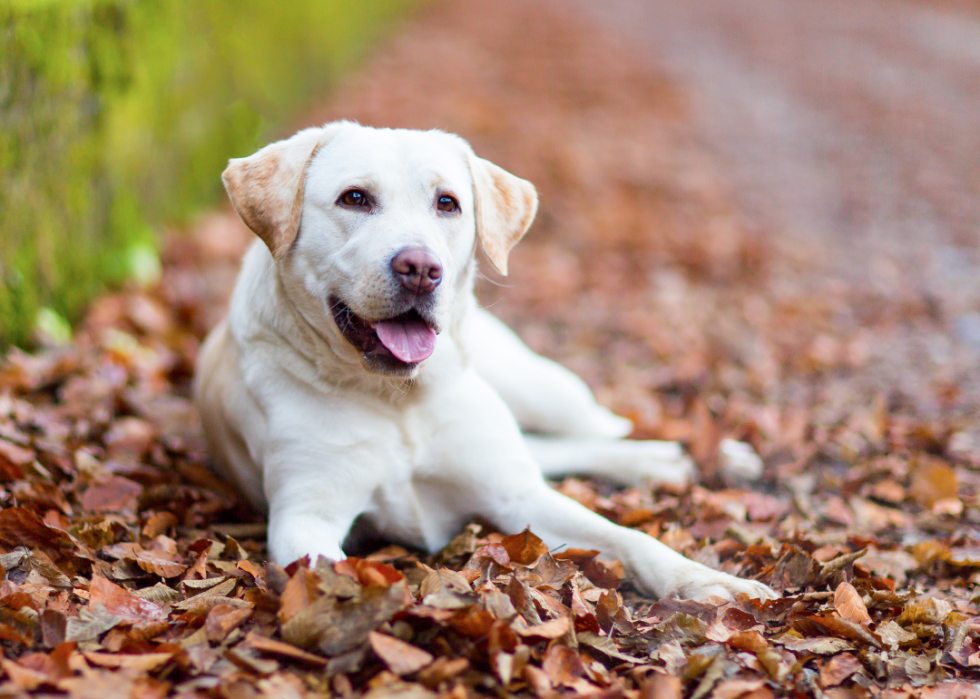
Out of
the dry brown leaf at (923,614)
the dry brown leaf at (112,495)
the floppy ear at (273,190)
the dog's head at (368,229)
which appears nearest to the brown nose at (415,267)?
the dog's head at (368,229)

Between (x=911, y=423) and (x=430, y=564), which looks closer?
(x=430, y=564)

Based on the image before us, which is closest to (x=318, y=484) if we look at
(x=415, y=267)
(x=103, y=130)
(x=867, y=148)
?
(x=415, y=267)

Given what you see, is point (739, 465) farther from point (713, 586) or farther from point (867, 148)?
point (867, 148)

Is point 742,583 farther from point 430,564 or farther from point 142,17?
point 142,17

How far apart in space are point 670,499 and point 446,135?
1.76m

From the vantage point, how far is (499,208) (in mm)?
3133

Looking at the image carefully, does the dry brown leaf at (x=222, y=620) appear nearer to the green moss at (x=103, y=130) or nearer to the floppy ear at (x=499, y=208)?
the floppy ear at (x=499, y=208)

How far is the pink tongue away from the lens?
2.68 meters

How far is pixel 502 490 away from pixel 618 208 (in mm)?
5501

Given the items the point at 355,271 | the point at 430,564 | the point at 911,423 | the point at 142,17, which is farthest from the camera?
the point at 142,17

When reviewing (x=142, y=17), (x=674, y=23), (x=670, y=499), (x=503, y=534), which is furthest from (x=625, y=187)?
(x=674, y=23)

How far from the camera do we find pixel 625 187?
8734mm

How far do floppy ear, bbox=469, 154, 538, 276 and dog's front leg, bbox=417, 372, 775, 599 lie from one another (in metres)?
0.49

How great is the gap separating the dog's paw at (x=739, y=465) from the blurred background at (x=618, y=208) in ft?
0.43
